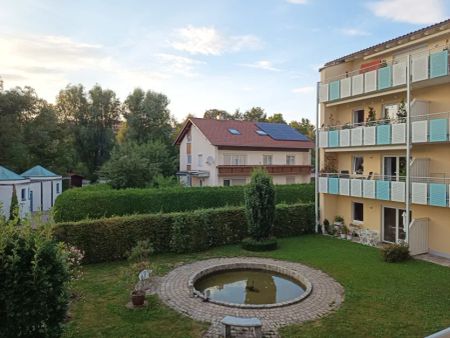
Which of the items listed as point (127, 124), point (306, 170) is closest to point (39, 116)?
point (127, 124)

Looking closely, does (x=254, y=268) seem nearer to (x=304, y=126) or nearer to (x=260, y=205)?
(x=260, y=205)

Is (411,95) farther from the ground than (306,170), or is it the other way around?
(411,95)

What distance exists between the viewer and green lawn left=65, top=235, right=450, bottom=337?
9344 millimetres

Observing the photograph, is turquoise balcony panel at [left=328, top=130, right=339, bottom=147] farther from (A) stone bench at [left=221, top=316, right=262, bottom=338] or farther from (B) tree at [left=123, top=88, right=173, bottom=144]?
(B) tree at [left=123, top=88, right=173, bottom=144]

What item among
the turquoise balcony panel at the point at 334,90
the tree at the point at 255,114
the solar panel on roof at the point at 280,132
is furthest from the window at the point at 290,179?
the tree at the point at 255,114

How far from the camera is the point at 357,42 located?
20.5m

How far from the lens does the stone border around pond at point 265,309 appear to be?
1007 cm

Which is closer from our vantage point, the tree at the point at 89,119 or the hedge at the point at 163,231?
the hedge at the point at 163,231

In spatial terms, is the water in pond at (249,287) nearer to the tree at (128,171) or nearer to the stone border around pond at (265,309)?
the stone border around pond at (265,309)

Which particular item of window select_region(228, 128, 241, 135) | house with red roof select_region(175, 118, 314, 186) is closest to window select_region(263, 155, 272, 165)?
house with red roof select_region(175, 118, 314, 186)

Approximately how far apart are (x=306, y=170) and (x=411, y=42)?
21.6 metres

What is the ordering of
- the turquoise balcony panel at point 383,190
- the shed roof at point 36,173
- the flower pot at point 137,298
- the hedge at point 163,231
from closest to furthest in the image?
the flower pot at point 137,298 → the hedge at point 163,231 → the turquoise balcony panel at point 383,190 → the shed roof at point 36,173

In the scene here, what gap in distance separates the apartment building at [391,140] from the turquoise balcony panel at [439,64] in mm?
45

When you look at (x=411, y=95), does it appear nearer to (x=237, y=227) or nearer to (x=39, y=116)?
(x=237, y=227)
